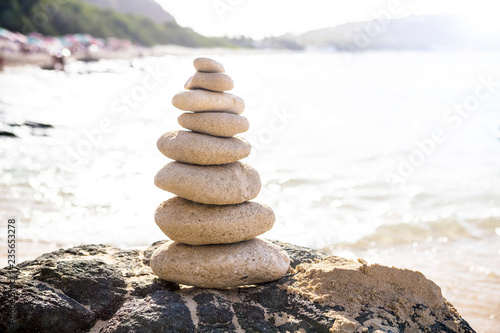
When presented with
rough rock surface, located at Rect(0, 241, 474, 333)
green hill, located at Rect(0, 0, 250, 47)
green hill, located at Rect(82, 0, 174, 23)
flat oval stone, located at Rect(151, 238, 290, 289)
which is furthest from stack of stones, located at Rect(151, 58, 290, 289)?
green hill, located at Rect(82, 0, 174, 23)

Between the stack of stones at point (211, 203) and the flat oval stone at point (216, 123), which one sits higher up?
the flat oval stone at point (216, 123)

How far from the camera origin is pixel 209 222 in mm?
4219

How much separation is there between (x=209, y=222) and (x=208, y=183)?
0.35 meters

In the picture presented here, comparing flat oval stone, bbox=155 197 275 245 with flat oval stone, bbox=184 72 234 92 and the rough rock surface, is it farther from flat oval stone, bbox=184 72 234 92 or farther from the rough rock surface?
flat oval stone, bbox=184 72 234 92

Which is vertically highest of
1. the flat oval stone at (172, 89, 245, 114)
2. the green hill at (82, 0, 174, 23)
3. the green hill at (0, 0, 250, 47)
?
the green hill at (82, 0, 174, 23)

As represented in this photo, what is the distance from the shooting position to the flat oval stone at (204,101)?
445cm

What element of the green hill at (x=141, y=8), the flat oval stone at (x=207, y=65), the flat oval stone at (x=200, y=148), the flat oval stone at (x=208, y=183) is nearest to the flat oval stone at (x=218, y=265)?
the flat oval stone at (x=208, y=183)

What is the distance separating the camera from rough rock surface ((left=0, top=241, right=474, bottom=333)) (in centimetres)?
359

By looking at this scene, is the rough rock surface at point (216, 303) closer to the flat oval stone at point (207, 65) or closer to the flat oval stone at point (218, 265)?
the flat oval stone at point (218, 265)

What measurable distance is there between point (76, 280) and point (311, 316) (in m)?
2.01

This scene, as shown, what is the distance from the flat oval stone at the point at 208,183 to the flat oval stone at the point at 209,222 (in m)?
0.09

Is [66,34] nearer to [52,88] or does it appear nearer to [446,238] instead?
[52,88]

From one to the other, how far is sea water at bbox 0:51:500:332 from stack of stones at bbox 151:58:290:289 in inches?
114

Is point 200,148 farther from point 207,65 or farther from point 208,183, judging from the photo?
point 207,65
